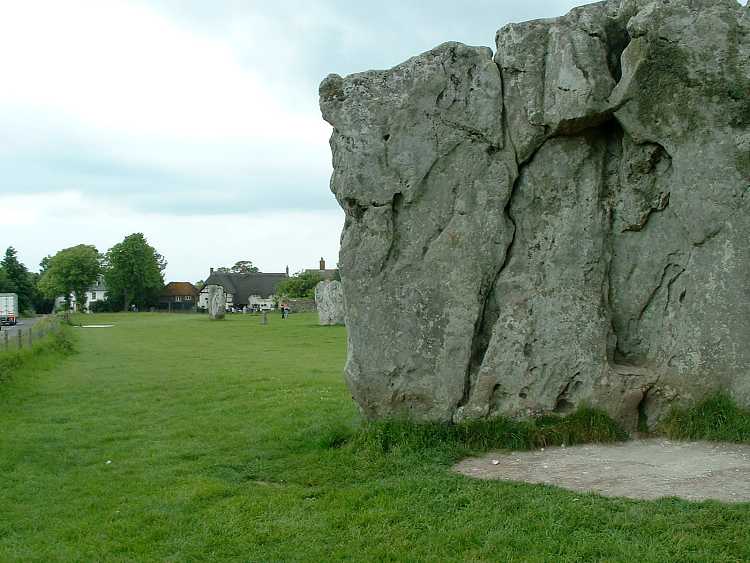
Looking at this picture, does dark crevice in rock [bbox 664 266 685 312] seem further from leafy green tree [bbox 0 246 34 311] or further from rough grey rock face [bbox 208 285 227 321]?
leafy green tree [bbox 0 246 34 311]

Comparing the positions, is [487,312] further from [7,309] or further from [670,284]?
[7,309]

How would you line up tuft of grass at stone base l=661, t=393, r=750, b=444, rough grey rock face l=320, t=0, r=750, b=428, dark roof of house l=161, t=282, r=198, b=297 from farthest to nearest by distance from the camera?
dark roof of house l=161, t=282, r=198, b=297 → rough grey rock face l=320, t=0, r=750, b=428 → tuft of grass at stone base l=661, t=393, r=750, b=444

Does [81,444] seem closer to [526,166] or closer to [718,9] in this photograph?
[526,166]

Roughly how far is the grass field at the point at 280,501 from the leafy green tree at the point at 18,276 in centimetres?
9003

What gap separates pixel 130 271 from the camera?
329 feet

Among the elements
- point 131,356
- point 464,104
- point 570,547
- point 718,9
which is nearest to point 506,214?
point 464,104

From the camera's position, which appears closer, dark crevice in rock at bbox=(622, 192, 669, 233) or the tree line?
dark crevice in rock at bbox=(622, 192, 669, 233)

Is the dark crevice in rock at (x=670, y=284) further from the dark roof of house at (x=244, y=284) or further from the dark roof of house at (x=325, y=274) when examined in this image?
the dark roof of house at (x=244, y=284)

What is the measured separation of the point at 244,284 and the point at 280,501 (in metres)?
114

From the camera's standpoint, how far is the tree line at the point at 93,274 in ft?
320

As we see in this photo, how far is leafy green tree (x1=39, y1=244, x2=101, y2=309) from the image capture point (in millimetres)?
99562

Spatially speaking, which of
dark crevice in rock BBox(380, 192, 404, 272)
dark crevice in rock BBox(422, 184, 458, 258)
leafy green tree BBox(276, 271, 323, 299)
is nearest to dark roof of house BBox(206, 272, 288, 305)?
leafy green tree BBox(276, 271, 323, 299)

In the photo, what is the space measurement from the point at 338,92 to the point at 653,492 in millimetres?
6295

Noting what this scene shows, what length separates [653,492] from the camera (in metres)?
7.23
